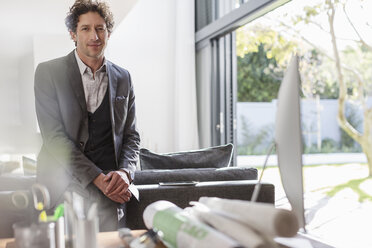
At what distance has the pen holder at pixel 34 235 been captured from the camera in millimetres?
1045

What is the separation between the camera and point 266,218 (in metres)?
0.99

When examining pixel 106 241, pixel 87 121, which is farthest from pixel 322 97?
pixel 106 241

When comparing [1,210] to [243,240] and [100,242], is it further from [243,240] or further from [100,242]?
[243,240]

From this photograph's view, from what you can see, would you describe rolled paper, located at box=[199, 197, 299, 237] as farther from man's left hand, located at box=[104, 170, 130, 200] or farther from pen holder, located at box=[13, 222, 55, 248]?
man's left hand, located at box=[104, 170, 130, 200]

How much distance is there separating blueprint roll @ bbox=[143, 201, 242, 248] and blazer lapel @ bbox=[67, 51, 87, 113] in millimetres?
792

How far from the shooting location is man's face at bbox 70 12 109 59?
6.86 feet

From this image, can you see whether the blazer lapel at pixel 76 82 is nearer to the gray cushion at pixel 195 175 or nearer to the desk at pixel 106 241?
the gray cushion at pixel 195 175

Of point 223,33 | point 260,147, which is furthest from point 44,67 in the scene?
point 260,147

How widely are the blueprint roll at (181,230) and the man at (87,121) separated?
642mm

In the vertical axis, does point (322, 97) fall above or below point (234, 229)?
above

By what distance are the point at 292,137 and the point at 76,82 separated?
A: 1236mm

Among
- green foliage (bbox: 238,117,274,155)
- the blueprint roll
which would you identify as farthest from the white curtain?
green foliage (bbox: 238,117,274,155)

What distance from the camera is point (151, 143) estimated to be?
19.7 feet

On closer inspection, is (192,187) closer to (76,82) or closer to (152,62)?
(76,82)
